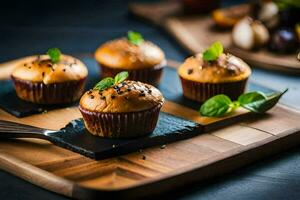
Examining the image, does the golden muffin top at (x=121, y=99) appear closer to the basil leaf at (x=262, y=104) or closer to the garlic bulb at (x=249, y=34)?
the basil leaf at (x=262, y=104)

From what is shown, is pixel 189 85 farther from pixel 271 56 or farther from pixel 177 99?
pixel 271 56

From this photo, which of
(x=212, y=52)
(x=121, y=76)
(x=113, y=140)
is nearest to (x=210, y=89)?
(x=212, y=52)

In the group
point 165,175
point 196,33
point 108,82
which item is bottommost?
point 196,33

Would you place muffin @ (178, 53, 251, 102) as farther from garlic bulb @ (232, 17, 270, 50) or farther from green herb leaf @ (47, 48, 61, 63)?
garlic bulb @ (232, 17, 270, 50)

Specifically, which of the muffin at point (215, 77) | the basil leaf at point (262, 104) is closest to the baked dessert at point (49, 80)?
the muffin at point (215, 77)

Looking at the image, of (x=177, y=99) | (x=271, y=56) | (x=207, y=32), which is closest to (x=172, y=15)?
(x=207, y=32)

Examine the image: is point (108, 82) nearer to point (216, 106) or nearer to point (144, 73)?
point (216, 106)
